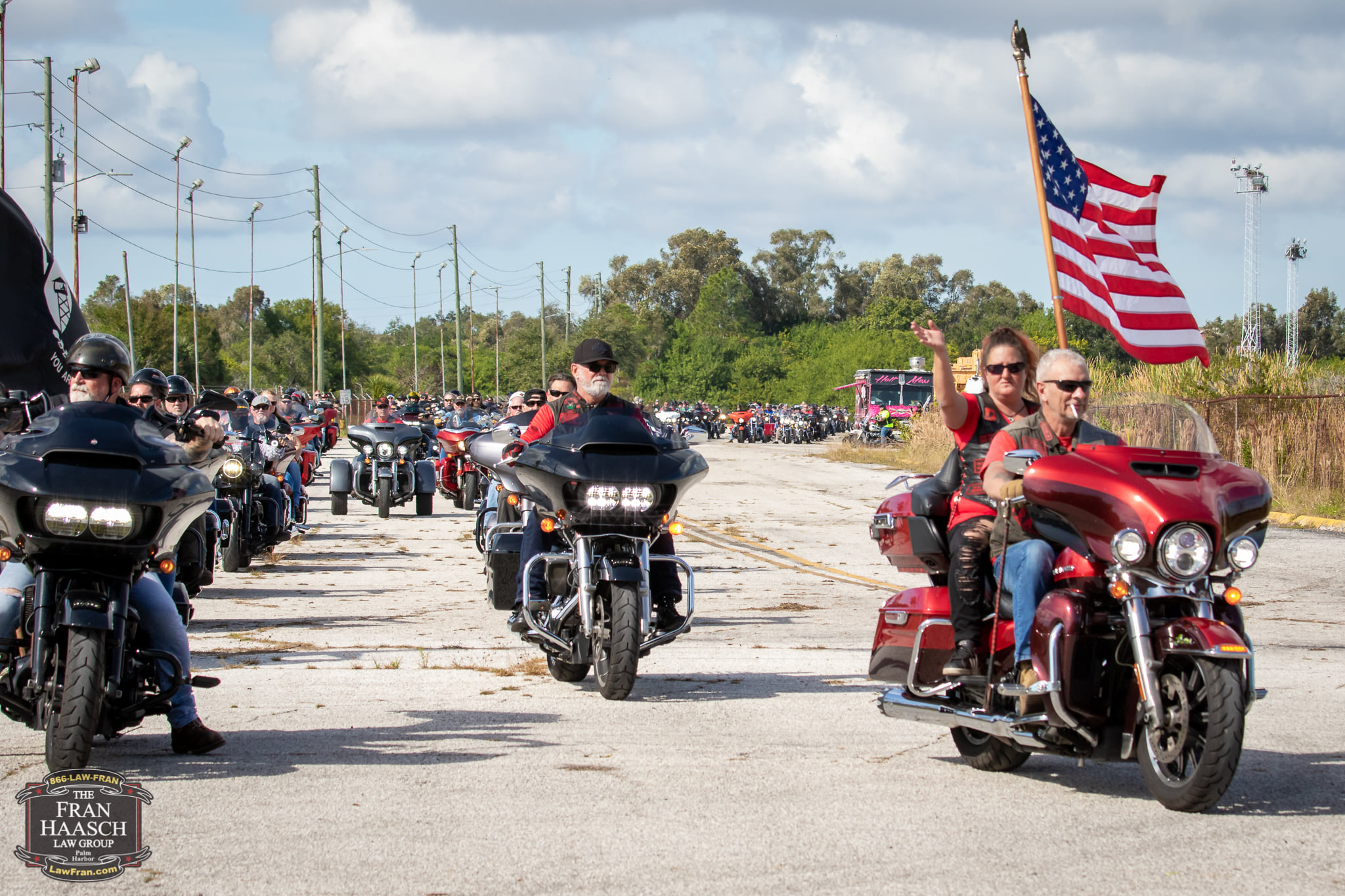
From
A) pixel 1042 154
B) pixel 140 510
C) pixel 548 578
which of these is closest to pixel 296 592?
pixel 548 578

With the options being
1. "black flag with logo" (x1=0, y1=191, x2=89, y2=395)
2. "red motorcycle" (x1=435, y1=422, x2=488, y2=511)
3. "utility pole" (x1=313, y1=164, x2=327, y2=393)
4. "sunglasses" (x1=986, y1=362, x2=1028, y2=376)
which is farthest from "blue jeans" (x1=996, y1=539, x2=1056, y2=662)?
"utility pole" (x1=313, y1=164, x2=327, y2=393)

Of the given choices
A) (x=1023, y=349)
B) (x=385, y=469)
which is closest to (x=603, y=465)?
(x=1023, y=349)

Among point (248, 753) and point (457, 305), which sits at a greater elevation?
point (457, 305)

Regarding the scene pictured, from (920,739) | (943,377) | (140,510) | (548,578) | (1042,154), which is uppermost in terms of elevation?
(1042,154)

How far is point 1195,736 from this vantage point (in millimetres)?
4629

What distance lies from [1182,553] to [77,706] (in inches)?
156

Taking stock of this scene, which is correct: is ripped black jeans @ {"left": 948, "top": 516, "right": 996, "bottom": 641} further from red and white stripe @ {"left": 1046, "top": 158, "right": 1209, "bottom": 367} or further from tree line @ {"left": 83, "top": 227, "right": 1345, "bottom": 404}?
tree line @ {"left": 83, "top": 227, "right": 1345, "bottom": 404}

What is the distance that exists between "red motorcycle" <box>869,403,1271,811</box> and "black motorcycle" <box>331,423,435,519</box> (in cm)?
1531

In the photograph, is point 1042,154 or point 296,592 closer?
point 296,592

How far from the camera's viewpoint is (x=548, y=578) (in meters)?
7.59

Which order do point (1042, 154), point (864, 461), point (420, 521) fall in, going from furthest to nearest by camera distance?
point (864, 461) → point (420, 521) → point (1042, 154)

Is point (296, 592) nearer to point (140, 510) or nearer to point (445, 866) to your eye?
point (140, 510)

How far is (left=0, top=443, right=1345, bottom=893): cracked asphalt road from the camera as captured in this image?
4238 mm

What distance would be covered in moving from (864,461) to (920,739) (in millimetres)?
35449
